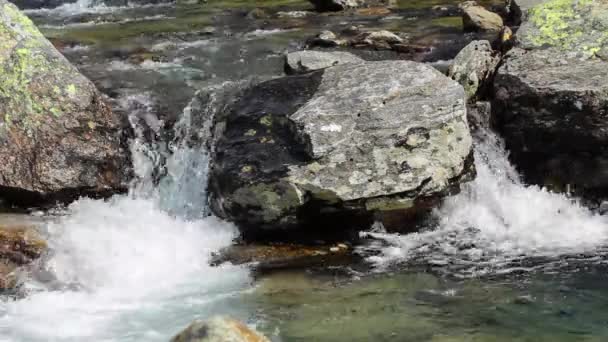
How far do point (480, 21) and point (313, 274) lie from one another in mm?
9694

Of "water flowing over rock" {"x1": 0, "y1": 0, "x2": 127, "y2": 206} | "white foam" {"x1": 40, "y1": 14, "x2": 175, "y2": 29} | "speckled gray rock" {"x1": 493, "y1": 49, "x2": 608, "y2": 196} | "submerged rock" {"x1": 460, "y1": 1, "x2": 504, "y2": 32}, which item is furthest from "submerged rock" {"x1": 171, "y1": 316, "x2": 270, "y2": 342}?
"white foam" {"x1": 40, "y1": 14, "x2": 175, "y2": 29}

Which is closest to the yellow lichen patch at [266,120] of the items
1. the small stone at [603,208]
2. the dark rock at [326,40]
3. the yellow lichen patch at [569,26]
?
the yellow lichen patch at [569,26]

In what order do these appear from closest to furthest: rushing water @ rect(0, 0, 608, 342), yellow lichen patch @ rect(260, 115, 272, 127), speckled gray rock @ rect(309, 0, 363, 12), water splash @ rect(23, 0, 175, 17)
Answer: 1. rushing water @ rect(0, 0, 608, 342)
2. yellow lichen patch @ rect(260, 115, 272, 127)
3. speckled gray rock @ rect(309, 0, 363, 12)
4. water splash @ rect(23, 0, 175, 17)

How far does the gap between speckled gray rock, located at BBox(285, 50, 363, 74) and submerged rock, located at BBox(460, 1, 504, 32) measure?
545 centimetres

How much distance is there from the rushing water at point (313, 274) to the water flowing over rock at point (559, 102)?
322 millimetres

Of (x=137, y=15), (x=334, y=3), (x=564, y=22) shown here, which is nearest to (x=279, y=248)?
(x=564, y=22)

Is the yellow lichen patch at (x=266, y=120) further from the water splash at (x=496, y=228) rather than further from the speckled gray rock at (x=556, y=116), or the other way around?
the speckled gray rock at (x=556, y=116)

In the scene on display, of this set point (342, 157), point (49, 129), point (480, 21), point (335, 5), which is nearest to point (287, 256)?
point (342, 157)

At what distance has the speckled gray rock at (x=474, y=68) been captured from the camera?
33.6ft

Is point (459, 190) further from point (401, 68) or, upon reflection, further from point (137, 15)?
point (137, 15)

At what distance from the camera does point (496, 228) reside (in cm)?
863

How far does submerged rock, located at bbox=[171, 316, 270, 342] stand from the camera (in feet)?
13.3

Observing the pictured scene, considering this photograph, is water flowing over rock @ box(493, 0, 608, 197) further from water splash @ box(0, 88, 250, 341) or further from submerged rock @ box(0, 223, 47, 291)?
submerged rock @ box(0, 223, 47, 291)

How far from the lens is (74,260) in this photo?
784 cm
